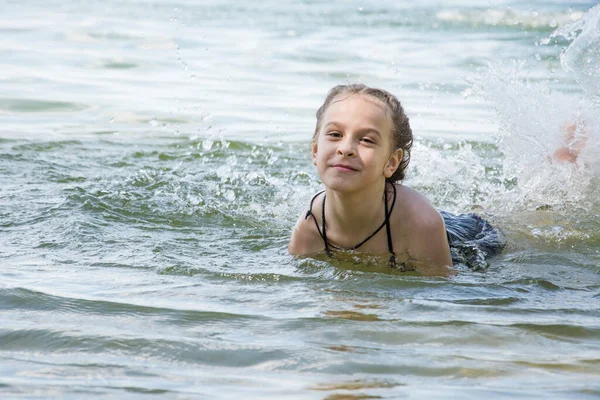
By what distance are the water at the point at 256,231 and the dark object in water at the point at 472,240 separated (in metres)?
0.13

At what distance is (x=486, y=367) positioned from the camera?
3107 mm

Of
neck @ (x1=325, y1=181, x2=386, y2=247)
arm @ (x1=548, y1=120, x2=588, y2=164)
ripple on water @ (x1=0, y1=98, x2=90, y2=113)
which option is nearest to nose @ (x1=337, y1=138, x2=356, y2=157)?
neck @ (x1=325, y1=181, x2=386, y2=247)

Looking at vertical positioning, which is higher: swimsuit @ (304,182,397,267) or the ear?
the ear

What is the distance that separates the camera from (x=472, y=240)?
5305 millimetres

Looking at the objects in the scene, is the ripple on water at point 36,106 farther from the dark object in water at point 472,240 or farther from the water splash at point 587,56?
the dark object in water at point 472,240

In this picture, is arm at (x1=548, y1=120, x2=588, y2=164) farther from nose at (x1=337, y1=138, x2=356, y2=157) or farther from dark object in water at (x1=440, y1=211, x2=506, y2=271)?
nose at (x1=337, y1=138, x2=356, y2=157)

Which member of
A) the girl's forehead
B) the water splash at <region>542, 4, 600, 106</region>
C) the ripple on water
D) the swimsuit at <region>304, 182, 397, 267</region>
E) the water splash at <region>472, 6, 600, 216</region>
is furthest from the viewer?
the ripple on water

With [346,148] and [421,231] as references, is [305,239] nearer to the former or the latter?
[421,231]

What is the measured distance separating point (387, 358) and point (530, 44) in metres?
Answer: 12.9

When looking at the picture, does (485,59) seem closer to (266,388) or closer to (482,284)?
(482,284)

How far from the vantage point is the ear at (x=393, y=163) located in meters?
4.58

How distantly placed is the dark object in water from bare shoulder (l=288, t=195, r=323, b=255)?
2.30 ft

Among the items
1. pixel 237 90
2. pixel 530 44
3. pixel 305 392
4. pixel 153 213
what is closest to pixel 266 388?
pixel 305 392

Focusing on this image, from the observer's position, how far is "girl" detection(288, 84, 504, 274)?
435 centimetres
